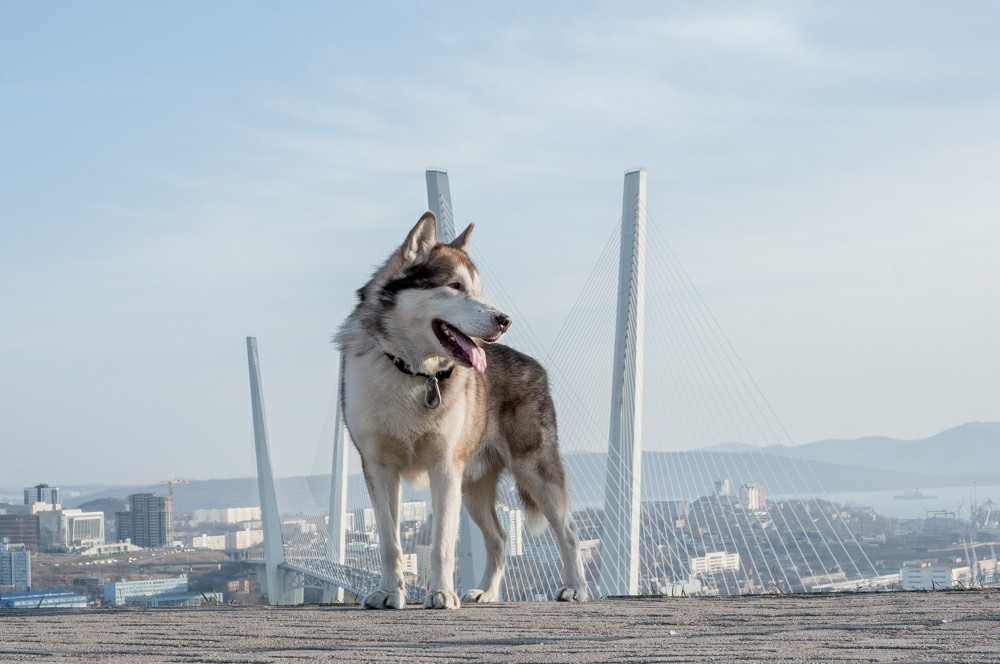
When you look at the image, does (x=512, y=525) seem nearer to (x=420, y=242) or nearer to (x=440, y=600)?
(x=440, y=600)

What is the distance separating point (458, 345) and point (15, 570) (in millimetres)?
21137

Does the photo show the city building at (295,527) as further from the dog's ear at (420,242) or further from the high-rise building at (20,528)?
the dog's ear at (420,242)

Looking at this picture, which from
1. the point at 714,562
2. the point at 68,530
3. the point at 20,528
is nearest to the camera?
the point at 714,562

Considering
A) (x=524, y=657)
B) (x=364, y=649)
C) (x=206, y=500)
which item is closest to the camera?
(x=524, y=657)

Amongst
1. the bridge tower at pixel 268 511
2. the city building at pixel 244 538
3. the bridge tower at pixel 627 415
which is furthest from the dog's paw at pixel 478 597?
the city building at pixel 244 538

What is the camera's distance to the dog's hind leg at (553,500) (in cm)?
556

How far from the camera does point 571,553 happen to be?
18.5 ft

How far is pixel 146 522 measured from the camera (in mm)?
47031

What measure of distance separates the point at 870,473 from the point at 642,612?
36.8 m

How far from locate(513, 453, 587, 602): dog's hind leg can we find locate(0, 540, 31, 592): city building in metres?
18.5

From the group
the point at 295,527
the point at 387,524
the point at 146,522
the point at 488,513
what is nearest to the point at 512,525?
the point at 488,513

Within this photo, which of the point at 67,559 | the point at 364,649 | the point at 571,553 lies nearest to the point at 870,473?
the point at 67,559

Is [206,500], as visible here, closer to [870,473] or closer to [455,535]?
[870,473]

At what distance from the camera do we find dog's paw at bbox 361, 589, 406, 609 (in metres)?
4.66
